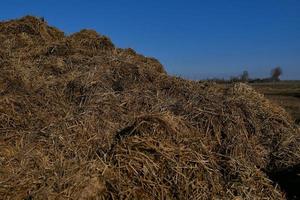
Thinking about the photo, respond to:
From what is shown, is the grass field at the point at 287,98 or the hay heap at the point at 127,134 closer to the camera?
the hay heap at the point at 127,134

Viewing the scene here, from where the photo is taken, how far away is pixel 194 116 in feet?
20.0

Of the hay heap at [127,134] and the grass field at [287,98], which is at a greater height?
the hay heap at [127,134]

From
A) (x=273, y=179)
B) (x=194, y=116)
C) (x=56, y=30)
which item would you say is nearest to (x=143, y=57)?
(x=56, y=30)

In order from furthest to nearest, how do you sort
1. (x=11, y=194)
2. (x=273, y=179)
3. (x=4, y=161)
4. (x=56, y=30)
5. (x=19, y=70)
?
(x=56, y=30) → (x=19, y=70) → (x=273, y=179) → (x=4, y=161) → (x=11, y=194)

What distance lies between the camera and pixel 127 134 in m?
5.38

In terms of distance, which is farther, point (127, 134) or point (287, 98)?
point (287, 98)

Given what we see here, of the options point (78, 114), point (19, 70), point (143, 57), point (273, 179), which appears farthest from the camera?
point (143, 57)

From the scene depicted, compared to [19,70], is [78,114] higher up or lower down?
lower down

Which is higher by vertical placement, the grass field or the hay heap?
the hay heap

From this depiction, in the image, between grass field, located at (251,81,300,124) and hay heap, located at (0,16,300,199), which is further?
grass field, located at (251,81,300,124)

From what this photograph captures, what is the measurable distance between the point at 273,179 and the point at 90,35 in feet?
16.2

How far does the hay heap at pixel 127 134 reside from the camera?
16.0 feet

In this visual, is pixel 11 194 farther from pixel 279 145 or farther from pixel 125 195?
pixel 279 145

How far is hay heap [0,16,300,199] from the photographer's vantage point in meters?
4.89
